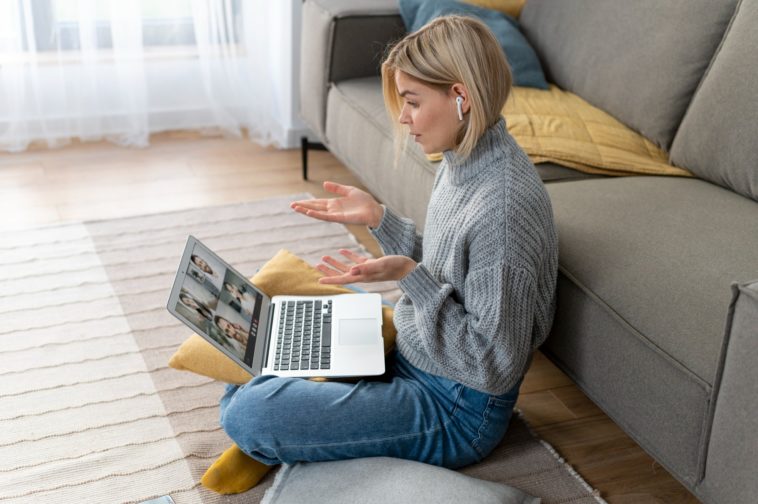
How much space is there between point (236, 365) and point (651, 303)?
754 mm

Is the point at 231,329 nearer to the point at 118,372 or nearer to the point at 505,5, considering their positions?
the point at 118,372

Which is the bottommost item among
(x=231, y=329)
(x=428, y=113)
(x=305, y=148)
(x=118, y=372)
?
(x=118, y=372)

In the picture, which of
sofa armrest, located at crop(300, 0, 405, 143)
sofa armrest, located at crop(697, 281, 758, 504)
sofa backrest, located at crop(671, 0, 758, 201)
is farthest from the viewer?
sofa armrest, located at crop(300, 0, 405, 143)

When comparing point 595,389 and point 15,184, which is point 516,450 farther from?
point 15,184

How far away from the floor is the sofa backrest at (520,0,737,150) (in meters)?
0.68

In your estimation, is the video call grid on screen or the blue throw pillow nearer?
the video call grid on screen

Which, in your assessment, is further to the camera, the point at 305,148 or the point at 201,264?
the point at 305,148

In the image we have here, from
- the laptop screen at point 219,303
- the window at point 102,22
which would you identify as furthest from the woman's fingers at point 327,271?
the window at point 102,22

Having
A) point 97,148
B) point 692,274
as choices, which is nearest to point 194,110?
point 97,148

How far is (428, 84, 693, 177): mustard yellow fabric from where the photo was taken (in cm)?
203

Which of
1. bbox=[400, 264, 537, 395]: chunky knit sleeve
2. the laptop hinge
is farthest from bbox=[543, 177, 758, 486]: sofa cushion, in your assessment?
the laptop hinge

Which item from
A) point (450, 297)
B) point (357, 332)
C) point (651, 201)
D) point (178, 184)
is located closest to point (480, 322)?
point (450, 297)

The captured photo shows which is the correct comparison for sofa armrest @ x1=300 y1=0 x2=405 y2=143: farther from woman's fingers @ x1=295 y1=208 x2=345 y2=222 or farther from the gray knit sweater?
the gray knit sweater

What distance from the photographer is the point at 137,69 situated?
3.18 metres
